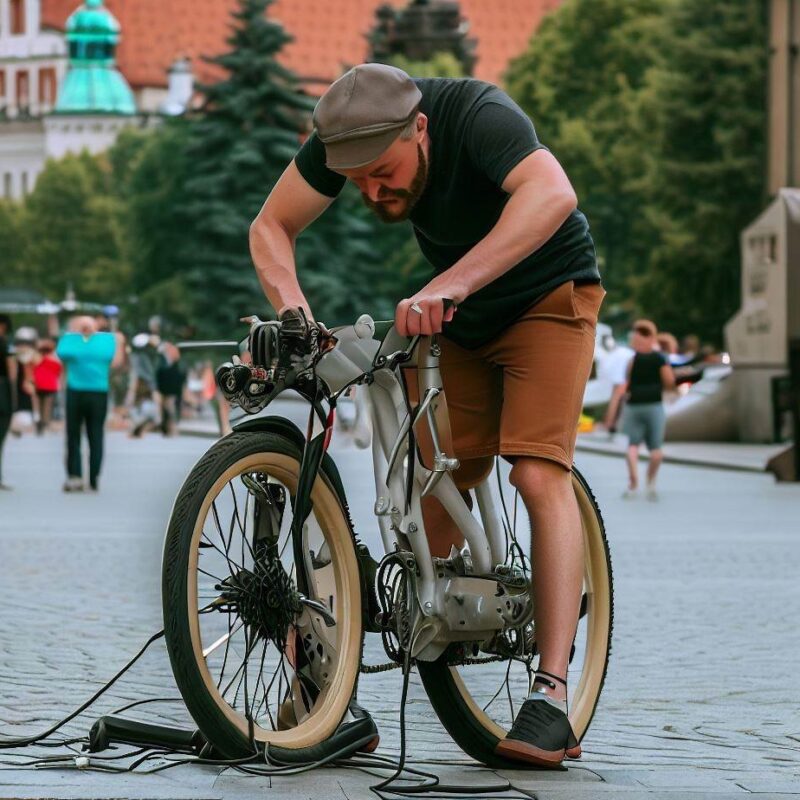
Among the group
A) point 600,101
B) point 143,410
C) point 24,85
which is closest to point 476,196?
point 143,410

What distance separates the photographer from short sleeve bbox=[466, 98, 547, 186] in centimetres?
496

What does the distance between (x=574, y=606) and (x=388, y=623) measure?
0.44 m

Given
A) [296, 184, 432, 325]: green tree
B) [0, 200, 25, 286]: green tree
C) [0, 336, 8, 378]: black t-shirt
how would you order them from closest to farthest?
1. [0, 336, 8, 378]: black t-shirt
2. [296, 184, 432, 325]: green tree
3. [0, 200, 25, 286]: green tree

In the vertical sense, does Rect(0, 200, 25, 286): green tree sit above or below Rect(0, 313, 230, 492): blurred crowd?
above

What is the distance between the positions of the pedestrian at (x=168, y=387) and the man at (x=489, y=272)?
32.2 m

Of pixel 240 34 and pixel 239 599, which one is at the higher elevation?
pixel 240 34

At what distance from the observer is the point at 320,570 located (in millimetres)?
4969

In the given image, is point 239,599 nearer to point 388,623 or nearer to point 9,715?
point 388,623

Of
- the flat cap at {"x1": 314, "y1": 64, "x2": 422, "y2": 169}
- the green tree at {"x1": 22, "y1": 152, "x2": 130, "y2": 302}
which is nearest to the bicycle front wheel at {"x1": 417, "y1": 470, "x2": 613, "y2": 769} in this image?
the flat cap at {"x1": 314, "y1": 64, "x2": 422, "y2": 169}

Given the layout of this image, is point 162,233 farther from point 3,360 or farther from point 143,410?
point 3,360

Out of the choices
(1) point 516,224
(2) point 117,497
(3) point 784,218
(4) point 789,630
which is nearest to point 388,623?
(1) point 516,224

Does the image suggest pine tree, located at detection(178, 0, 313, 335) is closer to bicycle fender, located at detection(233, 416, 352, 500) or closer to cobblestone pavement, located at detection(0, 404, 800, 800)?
cobblestone pavement, located at detection(0, 404, 800, 800)

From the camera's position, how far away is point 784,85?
32938 millimetres

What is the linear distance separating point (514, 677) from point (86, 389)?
16206 mm
